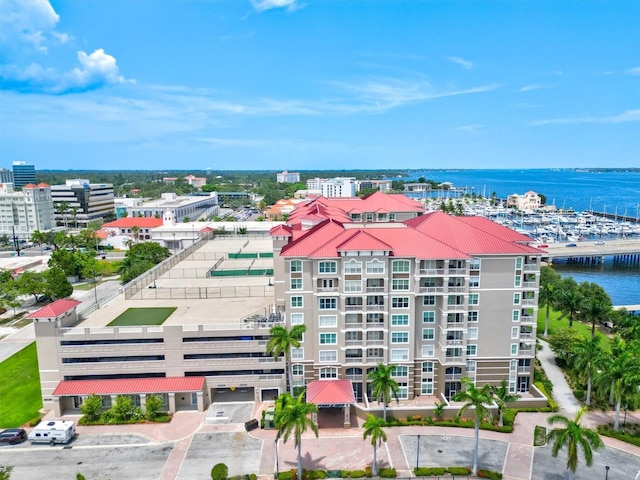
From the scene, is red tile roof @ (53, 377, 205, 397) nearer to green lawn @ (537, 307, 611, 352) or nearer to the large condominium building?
the large condominium building

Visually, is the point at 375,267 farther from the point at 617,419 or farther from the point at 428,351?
the point at 617,419

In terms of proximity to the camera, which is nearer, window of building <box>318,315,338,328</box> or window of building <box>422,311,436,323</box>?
window of building <box>318,315,338,328</box>

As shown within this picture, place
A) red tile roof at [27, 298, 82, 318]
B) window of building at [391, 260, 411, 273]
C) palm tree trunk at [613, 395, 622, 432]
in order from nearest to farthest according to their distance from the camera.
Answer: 1. palm tree trunk at [613, 395, 622, 432]
2. red tile roof at [27, 298, 82, 318]
3. window of building at [391, 260, 411, 273]

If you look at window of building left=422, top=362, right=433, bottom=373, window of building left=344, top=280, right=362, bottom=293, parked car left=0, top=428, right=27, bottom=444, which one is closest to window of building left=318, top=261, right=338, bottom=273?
window of building left=344, top=280, right=362, bottom=293

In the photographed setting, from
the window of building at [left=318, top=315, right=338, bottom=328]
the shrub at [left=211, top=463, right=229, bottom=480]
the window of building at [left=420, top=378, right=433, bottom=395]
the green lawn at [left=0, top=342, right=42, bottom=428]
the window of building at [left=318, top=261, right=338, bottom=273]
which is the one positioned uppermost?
the window of building at [left=318, top=261, right=338, bottom=273]

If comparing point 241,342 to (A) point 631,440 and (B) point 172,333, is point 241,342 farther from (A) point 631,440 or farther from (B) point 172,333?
(A) point 631,440

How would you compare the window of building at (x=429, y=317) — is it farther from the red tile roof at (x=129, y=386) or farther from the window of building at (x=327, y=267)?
the red tile roof at (x=129, y=386)

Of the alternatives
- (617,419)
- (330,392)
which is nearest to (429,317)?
(330,392)

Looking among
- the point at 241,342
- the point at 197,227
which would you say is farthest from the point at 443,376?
the point at 197,227
